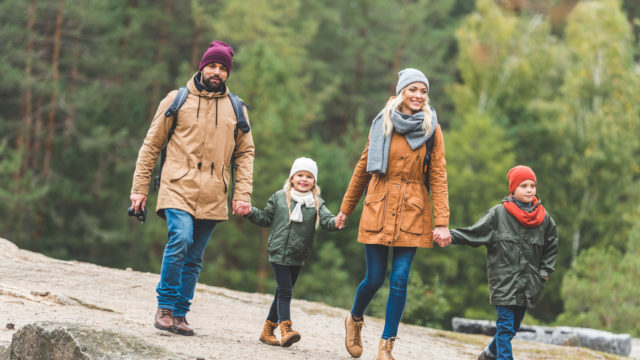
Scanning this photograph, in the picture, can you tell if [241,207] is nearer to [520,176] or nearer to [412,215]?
[412,215]

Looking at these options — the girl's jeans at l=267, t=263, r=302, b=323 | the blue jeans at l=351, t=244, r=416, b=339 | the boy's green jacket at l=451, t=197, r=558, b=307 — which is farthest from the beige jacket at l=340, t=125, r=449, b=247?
the girl's jeans at l=267, t=263, r=302, b=323

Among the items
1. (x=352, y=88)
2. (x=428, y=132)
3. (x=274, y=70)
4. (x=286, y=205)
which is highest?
(x=352, y=88)

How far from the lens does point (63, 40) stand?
23.9 meters

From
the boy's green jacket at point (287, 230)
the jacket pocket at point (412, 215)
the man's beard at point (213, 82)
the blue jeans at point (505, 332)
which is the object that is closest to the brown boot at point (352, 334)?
the boy's green jacket at point (287, 230)

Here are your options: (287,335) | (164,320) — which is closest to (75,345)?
(164,320)

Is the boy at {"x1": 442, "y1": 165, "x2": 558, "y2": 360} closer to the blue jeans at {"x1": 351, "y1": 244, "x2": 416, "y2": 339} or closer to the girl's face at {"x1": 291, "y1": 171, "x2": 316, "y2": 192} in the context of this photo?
the blue jeans at {"x1": 351, "y1": 244, "x2": 416, "y2": 339}

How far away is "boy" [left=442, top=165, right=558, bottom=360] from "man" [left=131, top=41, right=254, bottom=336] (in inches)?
71.9

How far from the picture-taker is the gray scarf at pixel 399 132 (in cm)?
492

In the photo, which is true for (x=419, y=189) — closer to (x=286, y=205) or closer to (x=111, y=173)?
(x=286, y=205)

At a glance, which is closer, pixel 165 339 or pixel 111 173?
pixel 165 339

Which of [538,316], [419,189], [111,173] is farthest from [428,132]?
[538,316]

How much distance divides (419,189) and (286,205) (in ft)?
3.74

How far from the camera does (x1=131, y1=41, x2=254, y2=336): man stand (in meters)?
4.97

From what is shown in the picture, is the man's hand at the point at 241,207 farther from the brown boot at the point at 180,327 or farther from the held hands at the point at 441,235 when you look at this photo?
the held hands at the point at 441,235
